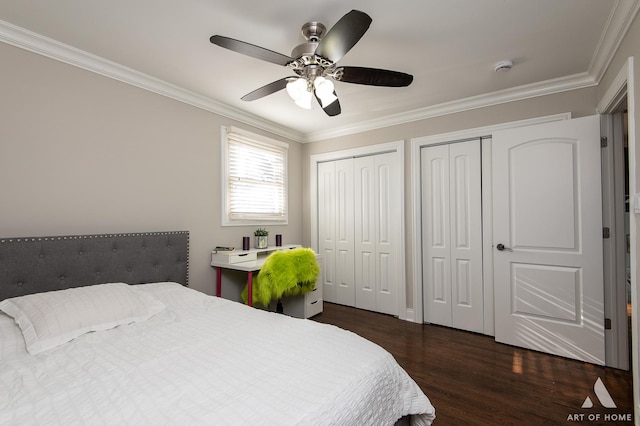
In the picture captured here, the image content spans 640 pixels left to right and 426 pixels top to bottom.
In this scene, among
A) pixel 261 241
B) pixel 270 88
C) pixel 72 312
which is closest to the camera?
pixel 72 312

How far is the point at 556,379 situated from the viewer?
2.06 meters

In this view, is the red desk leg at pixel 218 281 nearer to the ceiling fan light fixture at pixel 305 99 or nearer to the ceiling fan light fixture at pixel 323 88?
the ceiling fan light fixture at pixel 305 99

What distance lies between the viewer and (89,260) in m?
2.00

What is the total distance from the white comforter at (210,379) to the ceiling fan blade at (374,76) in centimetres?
153

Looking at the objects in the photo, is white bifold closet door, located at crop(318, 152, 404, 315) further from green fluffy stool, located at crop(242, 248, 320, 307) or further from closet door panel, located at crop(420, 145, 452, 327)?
green fluffy stool, located at crop(242, 248, 320, 307)

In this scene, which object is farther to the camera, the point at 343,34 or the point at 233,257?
the point at 233,257

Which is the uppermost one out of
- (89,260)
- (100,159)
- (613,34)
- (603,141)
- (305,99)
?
(613,34)

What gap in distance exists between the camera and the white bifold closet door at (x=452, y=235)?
9.70 ft

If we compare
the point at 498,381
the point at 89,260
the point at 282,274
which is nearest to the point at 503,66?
the point at 498,381

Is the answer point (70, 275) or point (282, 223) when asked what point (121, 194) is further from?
point (282, 223)

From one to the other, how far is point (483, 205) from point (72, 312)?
3.45 m

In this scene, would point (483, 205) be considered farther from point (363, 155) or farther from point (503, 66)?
point (363, 155)

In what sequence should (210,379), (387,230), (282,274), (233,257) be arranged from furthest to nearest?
(387,230) < (233,257) < (282,274) < (210,379)

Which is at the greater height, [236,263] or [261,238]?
[261,238]
